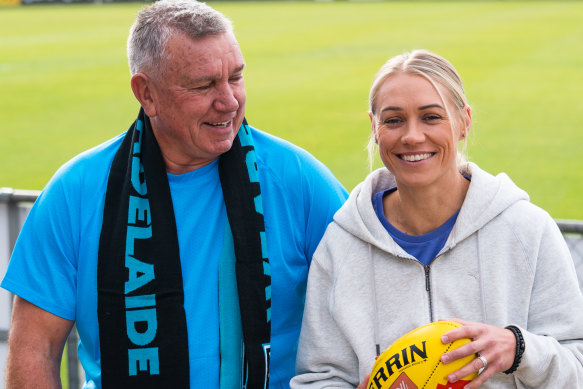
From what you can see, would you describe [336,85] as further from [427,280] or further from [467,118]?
[427,280]

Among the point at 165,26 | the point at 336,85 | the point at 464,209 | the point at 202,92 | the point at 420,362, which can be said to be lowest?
the point at 336,85

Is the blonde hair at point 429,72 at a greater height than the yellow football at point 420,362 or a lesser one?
greater

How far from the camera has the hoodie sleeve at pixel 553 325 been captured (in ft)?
8.94

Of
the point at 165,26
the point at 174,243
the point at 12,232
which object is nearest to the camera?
the point at 165,26

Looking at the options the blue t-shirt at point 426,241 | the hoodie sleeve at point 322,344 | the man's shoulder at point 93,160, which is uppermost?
the man's shoulder at point 93,160

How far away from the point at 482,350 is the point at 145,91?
1.51m

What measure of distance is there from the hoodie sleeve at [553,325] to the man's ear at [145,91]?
1.44 meters

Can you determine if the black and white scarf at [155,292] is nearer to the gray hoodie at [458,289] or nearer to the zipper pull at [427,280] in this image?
the gray hoodie at [458,289]

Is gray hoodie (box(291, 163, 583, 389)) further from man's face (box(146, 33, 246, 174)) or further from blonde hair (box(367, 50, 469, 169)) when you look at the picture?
man's face (box(146, 33, 246, 174))

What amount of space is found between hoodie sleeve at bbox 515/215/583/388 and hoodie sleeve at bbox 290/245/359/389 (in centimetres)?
58

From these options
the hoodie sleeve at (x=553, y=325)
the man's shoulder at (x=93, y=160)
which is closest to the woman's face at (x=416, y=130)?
the hoodie sleeve at (x=553, y=325)

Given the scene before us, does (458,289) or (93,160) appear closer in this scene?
(458,289)

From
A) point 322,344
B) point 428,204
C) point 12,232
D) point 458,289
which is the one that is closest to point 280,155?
point 428,204

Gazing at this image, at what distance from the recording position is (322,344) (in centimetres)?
305
